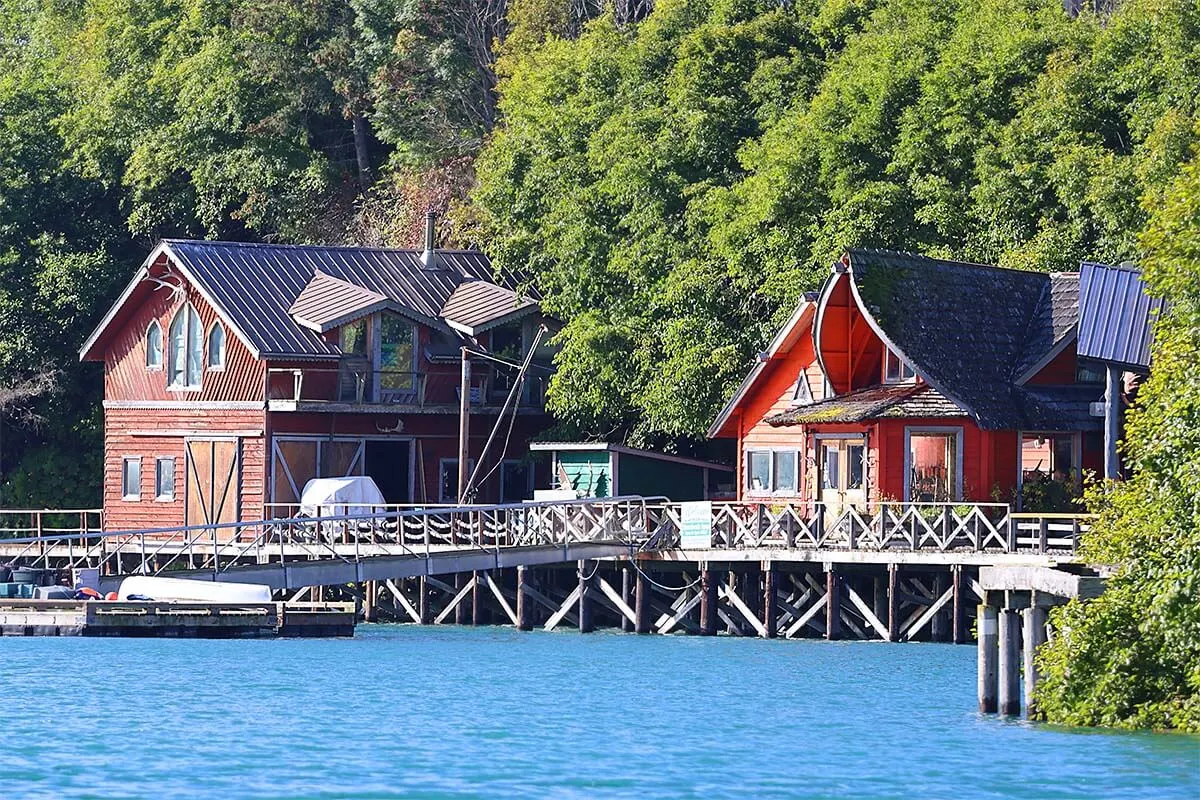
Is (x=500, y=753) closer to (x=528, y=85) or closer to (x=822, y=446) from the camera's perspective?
(x=822, y=446)

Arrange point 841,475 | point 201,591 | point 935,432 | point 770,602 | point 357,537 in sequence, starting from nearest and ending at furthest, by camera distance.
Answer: point 201,591
point 770,602
point 935,432
point 357,537
point 841,475

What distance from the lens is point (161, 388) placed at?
2296 inches

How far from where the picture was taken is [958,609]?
141ft

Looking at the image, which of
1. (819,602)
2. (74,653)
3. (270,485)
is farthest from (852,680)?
(270,485)

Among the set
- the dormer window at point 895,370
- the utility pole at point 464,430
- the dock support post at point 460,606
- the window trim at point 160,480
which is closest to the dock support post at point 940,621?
the dormer window at point 895,370

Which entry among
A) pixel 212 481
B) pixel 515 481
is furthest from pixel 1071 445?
pixel 212 481

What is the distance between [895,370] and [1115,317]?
8395 millimetres

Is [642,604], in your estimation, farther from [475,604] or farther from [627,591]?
[475,604]

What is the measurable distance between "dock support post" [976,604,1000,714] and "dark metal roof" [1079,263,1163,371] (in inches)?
366

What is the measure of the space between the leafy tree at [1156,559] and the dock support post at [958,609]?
12.7m

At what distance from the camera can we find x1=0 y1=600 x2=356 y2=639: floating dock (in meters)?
43.4

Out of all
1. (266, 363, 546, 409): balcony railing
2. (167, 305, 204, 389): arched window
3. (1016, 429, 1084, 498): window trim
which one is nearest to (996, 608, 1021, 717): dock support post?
(1016, 429, 1084, 498): window trim

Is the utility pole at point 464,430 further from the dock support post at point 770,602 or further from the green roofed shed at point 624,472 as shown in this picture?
the dock support post at point 770,602

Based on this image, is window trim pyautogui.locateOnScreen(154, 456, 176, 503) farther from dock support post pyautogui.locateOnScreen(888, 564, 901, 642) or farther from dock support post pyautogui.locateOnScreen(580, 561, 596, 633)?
dock support post pyautogui.locateOnScreen(888, 564, 901, 642)
